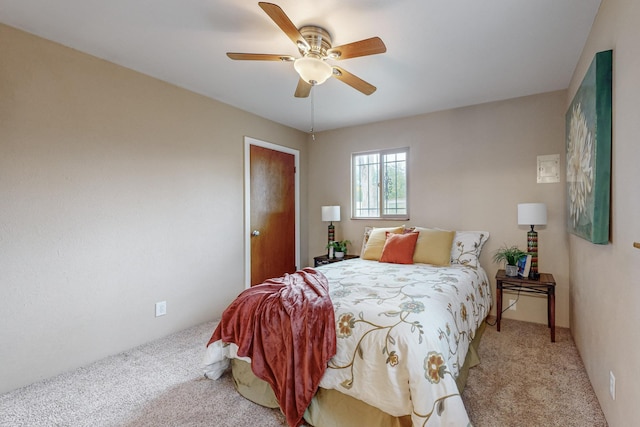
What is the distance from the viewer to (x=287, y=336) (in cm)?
169

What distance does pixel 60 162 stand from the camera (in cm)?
224

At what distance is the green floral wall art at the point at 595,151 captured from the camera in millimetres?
1623

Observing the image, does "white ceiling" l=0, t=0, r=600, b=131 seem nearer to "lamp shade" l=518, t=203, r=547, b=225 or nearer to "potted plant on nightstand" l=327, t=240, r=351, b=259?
"lamp shade" l=518, t=203, r=547, b=225

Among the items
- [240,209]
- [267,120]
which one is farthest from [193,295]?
[267,120]

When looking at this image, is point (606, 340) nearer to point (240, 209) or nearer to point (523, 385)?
point (523, 385)

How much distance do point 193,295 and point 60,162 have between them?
1630 millimetres

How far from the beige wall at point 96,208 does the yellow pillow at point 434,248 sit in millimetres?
2183

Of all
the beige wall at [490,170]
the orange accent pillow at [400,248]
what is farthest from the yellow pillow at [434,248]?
the beige wall at [490,170]

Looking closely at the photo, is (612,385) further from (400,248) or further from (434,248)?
(400,248)

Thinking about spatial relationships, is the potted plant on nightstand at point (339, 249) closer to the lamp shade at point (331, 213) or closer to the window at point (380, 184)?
the lamp shade at point (331, 213)

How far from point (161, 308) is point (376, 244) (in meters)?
2.27

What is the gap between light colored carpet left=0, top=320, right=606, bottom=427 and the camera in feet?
5.63

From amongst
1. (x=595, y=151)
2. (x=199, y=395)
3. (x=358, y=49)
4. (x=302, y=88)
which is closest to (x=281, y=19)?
(x=358, y=49)

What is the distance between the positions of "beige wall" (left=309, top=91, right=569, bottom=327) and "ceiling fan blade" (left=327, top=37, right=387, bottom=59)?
2.15 metres
